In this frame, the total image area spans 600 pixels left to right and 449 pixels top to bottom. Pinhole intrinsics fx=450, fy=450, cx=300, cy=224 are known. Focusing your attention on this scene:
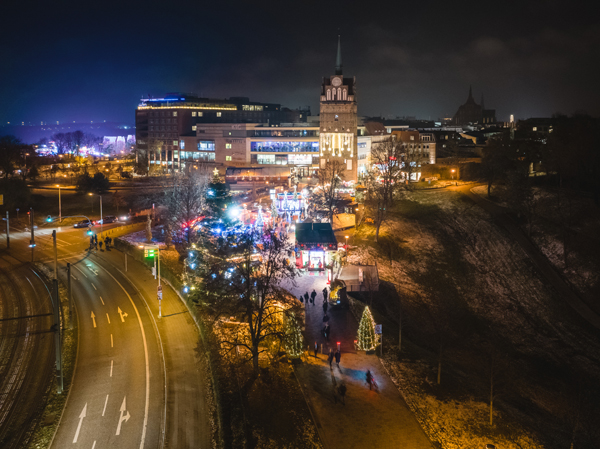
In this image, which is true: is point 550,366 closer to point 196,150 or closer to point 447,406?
point 447,406

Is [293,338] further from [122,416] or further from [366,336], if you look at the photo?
[122,416]

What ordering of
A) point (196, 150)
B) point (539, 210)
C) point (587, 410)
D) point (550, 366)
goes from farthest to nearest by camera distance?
point (196, 150) → point (539, 210) → point (550, 366) → point (587, 410)

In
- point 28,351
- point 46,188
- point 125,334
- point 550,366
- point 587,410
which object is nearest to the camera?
point 587,410

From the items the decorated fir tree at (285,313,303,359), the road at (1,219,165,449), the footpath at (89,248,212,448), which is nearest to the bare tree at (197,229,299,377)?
the decorated fir tree at (285,313,303,359)

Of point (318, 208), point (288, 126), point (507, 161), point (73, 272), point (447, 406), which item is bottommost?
point (447, 406)

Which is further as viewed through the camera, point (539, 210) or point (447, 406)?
point (539, 210)

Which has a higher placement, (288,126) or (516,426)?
(288,126)

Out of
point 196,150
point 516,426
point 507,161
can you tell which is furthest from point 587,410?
point 196,150
